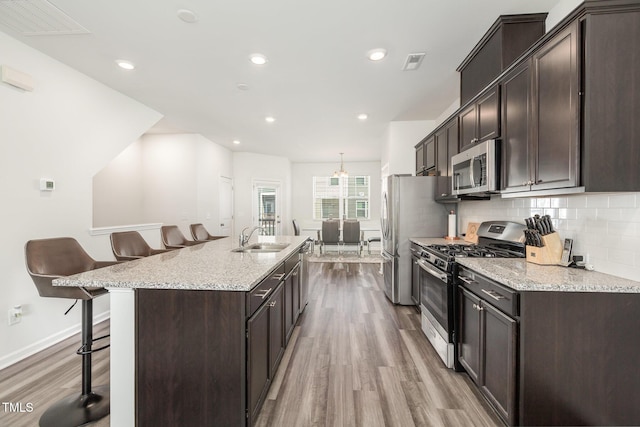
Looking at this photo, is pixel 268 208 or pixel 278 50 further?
pixel 268 208

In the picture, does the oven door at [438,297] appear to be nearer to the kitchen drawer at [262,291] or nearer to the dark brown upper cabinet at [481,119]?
the dark brown upper cabinet at [481,119]

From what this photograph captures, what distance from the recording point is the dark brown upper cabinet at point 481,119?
2270mm

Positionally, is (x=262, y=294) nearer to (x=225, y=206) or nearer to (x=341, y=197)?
(x=225, y=206)

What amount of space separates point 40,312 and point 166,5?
296 cm

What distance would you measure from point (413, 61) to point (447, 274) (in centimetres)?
210

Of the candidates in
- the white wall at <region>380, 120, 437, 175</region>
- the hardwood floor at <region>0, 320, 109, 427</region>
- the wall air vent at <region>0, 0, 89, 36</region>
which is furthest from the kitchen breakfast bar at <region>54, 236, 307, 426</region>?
the white wall at <region>380, 120, 437, 175</region>

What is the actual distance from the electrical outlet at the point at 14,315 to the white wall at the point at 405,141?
4.84m

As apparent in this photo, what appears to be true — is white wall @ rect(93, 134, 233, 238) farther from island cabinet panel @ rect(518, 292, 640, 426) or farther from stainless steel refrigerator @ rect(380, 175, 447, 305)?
island cabinet panel @ rect(518, 292, 640, 426)

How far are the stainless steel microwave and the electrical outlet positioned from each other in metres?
4.18

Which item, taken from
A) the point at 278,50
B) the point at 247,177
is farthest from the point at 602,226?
the point at 247,177

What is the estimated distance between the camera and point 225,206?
6938 mm

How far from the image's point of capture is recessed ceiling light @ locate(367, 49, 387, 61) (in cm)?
266

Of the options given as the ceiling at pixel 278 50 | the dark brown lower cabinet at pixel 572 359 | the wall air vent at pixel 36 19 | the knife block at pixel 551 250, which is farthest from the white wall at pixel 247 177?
the dark brown lower cabinet at pixel 572 359

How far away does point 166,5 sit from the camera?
2.07 metres
